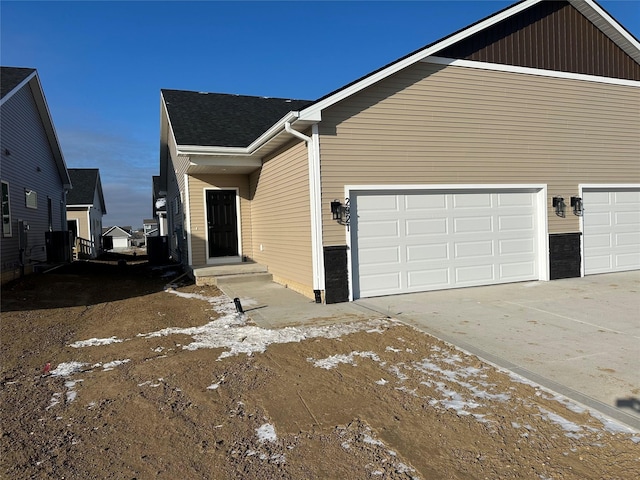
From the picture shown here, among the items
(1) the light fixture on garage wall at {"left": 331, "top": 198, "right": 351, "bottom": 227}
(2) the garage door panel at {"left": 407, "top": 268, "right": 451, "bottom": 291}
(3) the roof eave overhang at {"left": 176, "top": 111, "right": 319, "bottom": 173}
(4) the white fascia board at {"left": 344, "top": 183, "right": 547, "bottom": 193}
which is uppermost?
(3) the roof eave overhang at {"left": 176, "top": 111, "right": 319, "bottom": 173}

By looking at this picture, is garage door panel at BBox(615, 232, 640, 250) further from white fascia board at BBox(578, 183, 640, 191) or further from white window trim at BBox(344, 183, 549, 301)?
white window trim at BBox(344, 183, 549, 301)

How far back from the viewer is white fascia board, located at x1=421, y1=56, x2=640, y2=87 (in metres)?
8.40

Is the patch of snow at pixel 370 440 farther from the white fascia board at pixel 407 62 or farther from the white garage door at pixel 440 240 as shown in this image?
the white fascia board at pixel 407 62

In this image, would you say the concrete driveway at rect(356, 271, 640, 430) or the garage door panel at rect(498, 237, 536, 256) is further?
the garage door panel at rect(498, 237, 536, 256)

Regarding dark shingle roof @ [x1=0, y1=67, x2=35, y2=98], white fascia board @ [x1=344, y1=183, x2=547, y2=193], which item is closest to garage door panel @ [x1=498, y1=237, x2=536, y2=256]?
white fascia board @ [x1=344, y1=183, x2=547, y2=193]

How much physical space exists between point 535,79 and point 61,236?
13581mm

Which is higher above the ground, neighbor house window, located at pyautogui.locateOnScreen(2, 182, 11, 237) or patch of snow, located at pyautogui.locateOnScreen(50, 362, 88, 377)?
neighbor house window, located at pyautogui.locateOnScreen(2, 182, 11, 237)

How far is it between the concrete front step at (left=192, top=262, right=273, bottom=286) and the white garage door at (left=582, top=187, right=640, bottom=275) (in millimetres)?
7429

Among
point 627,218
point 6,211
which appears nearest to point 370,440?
point 627,218

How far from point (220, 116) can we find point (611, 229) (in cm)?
1049

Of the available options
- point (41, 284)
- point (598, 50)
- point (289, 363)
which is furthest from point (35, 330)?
point (598, 50)

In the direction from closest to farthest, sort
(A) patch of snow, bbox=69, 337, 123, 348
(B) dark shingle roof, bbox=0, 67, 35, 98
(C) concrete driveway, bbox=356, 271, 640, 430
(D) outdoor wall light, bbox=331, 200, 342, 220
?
(C) concrete driveway, bbox=356, 271, 640, 430 < (A) patch of snow, bbox=69, 337, 123, 348 < (D) outdoor wall light, bbox=331, 200, 342, 220 < (B) dark shingle roof, bbox=0, 67, 35, 98

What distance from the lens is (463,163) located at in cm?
859

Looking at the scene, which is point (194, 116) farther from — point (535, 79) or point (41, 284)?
point (535, 79)
